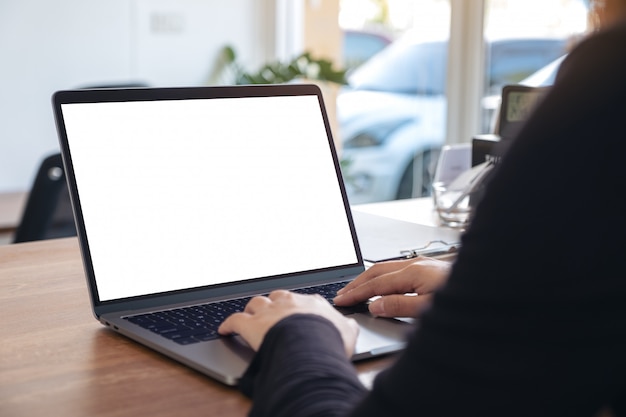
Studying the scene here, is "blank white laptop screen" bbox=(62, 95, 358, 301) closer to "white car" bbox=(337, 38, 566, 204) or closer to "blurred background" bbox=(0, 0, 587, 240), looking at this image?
"blurred background" bbox=(0, 0, 587, 240)

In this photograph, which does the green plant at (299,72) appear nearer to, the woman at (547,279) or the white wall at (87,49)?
the white wall at (87,49)

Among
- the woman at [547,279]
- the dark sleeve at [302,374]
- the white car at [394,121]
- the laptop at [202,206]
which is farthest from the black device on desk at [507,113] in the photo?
the white car at [394,121]

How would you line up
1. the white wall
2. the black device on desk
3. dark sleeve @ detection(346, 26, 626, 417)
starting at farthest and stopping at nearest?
the white wall
the black device on desk
dark sleeve @ detection(346, 26, 626, 417)

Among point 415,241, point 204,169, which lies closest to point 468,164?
point 415,241

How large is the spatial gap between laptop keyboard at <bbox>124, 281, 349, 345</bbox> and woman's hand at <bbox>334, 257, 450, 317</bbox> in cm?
4

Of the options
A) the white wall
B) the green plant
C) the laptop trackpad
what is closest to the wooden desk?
the laptop trackpad

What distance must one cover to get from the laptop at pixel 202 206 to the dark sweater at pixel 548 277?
33cm

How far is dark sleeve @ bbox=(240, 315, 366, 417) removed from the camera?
66 cm

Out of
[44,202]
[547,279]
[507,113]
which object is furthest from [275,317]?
[44,202]

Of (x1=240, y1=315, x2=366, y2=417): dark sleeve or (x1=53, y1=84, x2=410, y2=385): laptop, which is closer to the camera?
(x1=240, y1=315, x2=366, y2=417): dark sleeve

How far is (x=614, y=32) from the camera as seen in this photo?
50 centimetres

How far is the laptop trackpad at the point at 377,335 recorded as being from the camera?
2.80ft

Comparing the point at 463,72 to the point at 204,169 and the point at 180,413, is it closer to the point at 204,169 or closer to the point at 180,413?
the point at 204,169

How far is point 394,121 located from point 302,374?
396cm
